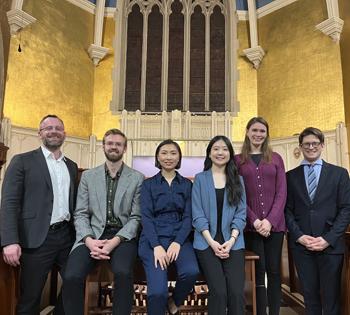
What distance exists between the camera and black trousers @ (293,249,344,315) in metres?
2.20

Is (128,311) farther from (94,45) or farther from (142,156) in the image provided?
(94,45)

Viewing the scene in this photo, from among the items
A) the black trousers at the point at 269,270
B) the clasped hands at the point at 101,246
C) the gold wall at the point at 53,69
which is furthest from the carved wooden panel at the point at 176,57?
the clasped hands at the point at 101,246

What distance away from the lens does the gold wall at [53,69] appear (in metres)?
7.19

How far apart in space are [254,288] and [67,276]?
1.14 meters

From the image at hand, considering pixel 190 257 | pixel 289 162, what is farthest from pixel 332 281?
pixel 289 162

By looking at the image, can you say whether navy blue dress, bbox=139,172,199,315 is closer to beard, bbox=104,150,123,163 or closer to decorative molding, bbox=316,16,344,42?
beard, bbox=104,150,123,163

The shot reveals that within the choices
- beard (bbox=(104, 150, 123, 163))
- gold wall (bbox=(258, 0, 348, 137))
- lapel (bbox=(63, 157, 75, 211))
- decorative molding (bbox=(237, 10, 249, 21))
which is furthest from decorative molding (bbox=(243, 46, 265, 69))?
lapel (bbox=(63, 157, 75, 211))

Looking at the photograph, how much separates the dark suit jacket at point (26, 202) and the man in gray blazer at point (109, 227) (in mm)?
214

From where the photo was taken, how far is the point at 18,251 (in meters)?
2.08

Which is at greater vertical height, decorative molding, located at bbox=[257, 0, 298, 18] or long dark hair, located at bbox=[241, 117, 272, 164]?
decorative molding, located at bbox=[257, 0, 298, 18]

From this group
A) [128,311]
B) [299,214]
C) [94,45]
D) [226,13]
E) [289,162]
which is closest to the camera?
[128,311]

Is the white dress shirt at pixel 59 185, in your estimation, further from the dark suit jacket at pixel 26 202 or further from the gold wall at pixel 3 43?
the gold wall at pixel 3 43

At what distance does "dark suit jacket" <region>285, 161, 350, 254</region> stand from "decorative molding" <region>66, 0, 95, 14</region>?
25.4 feet

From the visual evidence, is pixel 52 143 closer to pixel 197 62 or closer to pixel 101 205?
pixel 101 205
